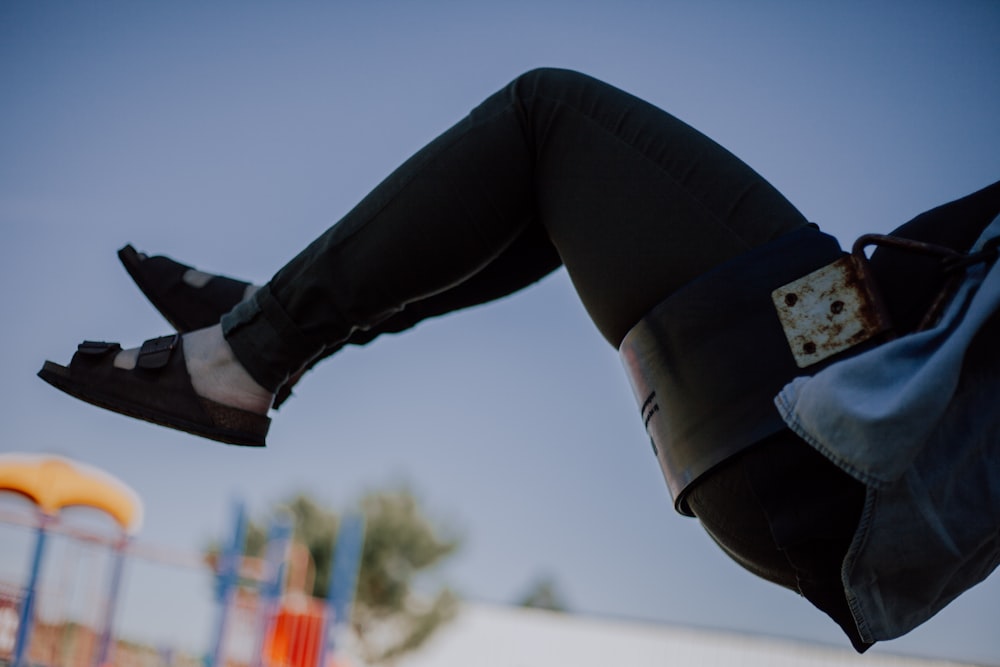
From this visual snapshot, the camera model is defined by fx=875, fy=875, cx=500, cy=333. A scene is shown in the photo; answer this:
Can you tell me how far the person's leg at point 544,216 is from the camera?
84 cm

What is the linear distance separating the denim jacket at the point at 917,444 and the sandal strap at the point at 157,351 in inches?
26.6

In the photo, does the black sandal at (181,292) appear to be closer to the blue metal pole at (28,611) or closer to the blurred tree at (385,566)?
the blue metal pole at (28,611)

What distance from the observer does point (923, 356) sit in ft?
2.27

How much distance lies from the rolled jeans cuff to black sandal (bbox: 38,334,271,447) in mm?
61

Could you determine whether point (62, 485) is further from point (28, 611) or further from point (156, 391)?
point (156, 391)

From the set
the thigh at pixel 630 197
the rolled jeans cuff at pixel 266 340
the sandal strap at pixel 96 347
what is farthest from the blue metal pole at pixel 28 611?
the thigh at pixel 630 197

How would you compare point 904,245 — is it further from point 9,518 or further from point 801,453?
point 9,518

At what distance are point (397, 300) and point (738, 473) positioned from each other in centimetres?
39

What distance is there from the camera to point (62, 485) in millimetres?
4523

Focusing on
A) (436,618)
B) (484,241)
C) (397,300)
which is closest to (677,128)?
(484,241)

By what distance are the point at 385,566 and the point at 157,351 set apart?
50.7 feet

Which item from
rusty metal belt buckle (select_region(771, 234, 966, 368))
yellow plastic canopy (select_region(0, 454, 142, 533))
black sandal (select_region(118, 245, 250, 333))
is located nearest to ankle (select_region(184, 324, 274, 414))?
black sandal (select_region(118, 245, 250, 333))

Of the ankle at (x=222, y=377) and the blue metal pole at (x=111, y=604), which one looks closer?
the ankle at (x=222, y=377)

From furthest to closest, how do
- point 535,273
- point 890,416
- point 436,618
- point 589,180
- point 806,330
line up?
point 436,618, point 535,273, point 589,180, point 806,330, point 890,416
